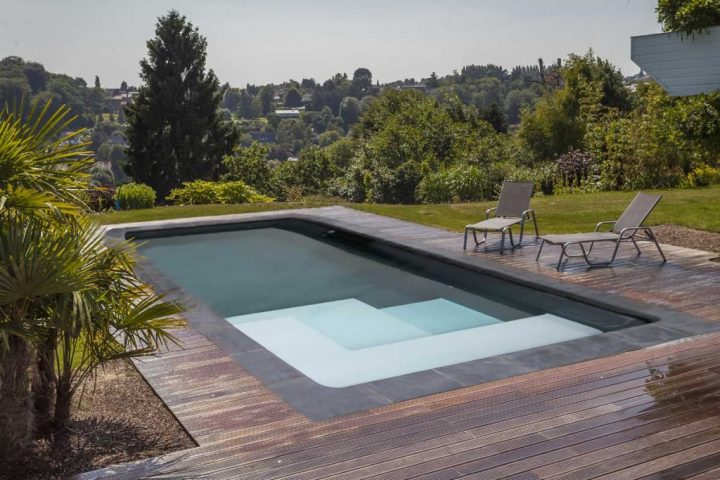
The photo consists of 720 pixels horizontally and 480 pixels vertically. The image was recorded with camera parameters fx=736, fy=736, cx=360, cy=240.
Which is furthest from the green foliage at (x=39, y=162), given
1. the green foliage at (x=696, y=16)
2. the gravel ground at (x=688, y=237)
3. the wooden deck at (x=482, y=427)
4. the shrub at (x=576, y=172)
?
the shrub at (x=576, y=172)

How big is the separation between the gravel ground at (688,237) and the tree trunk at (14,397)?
6.98 meters

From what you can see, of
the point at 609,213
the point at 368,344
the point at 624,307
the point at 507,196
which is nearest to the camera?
the point at 624,307

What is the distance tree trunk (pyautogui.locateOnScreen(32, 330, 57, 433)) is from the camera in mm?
3635

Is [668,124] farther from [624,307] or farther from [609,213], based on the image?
[609,213]

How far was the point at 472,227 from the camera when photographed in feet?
26.4

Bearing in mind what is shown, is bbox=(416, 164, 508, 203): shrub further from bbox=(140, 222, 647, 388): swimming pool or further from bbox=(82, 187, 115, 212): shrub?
bbox=(82, 187, 115, 212): shrub

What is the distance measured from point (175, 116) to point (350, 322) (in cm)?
3057

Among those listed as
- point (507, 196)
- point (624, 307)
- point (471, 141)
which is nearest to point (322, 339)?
point (624, 307)

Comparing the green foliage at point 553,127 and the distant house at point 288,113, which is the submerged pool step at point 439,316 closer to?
the green foliage at point 553,127

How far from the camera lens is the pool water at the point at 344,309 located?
5.68 meters

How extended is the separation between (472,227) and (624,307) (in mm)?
2488

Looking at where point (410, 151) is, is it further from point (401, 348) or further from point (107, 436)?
point (107, 436)

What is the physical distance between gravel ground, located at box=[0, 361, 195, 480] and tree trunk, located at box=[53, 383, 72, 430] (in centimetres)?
5

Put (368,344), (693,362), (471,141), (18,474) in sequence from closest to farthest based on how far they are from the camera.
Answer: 1. (18,474)
2. (693,362)
3. (368,344)
4. (471,141)
